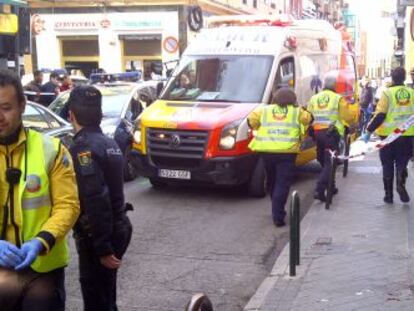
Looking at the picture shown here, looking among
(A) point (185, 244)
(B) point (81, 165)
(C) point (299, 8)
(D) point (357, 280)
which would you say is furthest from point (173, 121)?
(C) point (299, 8)

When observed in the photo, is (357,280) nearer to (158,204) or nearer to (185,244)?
(185,244)

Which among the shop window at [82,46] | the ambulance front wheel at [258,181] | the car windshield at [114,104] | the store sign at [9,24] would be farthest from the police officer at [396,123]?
the shop window at [82,46]

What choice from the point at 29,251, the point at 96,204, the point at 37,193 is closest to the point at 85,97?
the point at 96,204

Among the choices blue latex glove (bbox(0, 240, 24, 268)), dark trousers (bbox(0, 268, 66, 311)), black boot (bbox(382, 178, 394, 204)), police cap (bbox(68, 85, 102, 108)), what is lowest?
black boot (bbox(382, 178, 394, 204))

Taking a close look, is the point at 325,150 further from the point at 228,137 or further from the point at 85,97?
the point at 85,97

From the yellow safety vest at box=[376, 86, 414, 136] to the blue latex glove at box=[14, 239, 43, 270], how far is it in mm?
6352

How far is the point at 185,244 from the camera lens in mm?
6977

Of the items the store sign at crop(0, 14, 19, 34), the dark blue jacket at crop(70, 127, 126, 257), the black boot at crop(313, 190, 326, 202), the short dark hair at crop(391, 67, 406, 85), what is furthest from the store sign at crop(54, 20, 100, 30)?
the dark blue jacket at crop(70, 127, 126, 257)

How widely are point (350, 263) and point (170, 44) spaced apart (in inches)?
901

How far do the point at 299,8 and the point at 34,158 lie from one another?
49731 mm

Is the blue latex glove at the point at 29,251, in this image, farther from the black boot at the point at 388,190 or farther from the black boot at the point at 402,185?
the black boot at the point at 388,190

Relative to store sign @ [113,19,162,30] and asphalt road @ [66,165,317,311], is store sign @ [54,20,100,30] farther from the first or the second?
asphalt road @ [66,165,317,311]

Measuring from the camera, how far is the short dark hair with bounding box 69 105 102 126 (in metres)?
3.65

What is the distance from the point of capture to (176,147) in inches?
358
